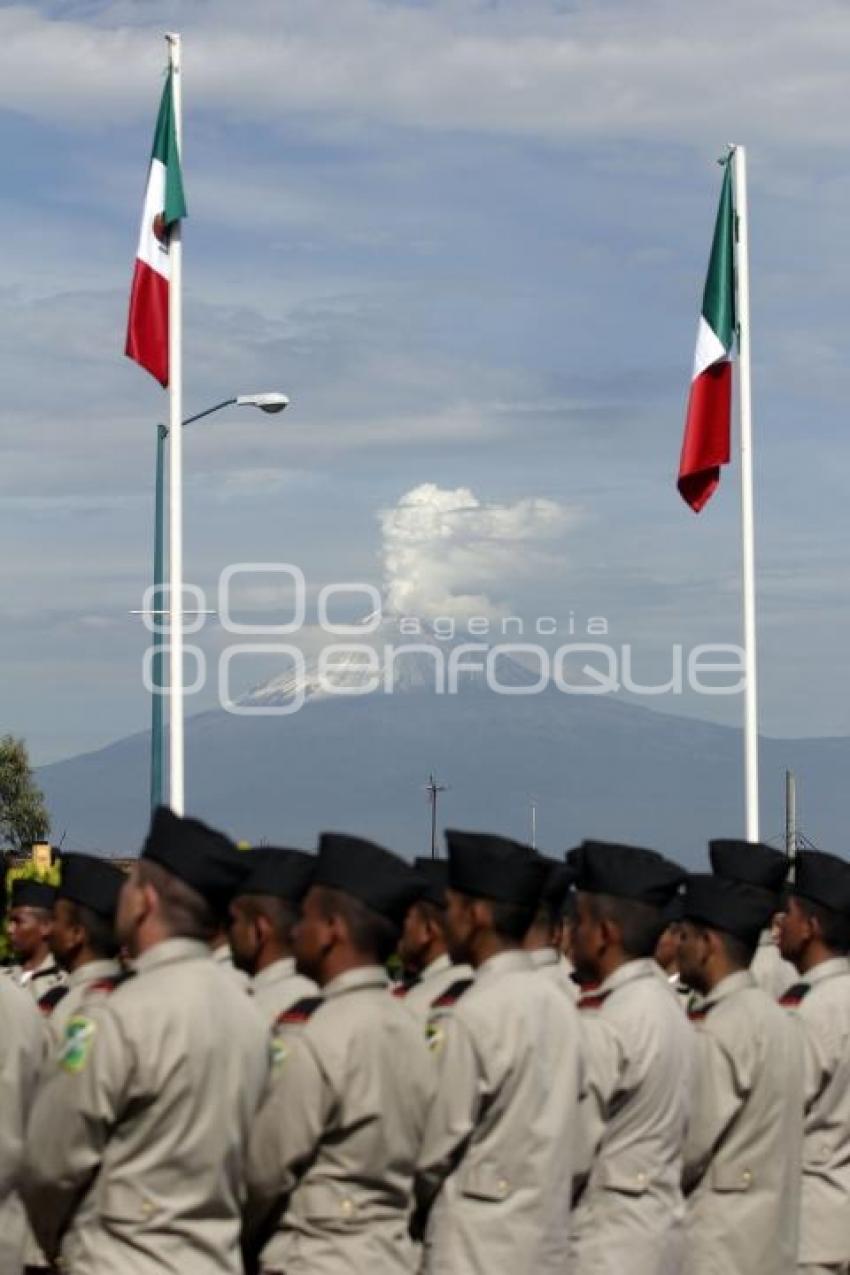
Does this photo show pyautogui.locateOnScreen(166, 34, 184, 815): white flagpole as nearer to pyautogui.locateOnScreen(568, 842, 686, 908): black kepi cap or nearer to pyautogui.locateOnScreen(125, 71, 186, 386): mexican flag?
pyautogui.locateOnScreen(125, 71, 186, 386): mexican flag

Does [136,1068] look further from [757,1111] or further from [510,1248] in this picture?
[757,1111]

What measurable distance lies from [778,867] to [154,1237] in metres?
4.82

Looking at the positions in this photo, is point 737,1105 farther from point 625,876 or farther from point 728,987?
point 625,876

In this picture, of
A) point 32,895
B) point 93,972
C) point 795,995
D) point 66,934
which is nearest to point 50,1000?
point 66,934

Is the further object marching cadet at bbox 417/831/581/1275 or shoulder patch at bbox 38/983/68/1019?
shoulder patch at bbox 38/983/68/1019

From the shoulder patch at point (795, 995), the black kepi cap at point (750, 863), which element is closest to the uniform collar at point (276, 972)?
the shoulder patch at point (795, 995)

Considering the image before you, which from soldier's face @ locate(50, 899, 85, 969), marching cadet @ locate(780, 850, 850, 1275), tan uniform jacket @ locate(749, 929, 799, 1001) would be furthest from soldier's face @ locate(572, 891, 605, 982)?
tan uniform jacket @ locate(749, 929, 799, 1001)

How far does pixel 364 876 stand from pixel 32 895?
5.12 metres

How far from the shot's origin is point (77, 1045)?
24.5ft

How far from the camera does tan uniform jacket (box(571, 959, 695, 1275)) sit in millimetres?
9641

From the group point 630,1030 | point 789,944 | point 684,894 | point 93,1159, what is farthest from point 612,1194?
point 93,1159

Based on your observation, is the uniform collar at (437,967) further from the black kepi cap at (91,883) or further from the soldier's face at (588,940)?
the black kepi cap at (91,883)

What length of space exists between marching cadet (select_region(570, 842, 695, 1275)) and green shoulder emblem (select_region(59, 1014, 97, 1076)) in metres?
2.47

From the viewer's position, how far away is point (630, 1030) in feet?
31.7
